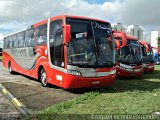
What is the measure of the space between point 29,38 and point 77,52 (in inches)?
228

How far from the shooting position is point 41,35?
14742 mm

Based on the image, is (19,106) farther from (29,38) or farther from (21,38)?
(21,38)

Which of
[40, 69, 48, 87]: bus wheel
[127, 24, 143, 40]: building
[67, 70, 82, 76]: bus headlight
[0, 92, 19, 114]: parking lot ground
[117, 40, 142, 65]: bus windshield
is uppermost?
[127, 24, 143, 40]: building

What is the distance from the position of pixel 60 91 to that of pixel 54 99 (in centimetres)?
196

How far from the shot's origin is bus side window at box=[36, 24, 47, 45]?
46.5 ft

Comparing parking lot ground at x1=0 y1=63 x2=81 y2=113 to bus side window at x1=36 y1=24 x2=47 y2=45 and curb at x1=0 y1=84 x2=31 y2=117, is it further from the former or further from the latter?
bus side window at x1=36 y1=24 x2=47 y2=45

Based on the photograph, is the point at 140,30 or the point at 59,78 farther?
the point at 140,30

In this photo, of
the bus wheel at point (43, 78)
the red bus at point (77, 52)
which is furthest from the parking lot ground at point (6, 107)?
the bus wheel at point (43, 78)

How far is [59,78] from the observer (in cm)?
1245

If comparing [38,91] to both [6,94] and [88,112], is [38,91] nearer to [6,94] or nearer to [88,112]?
[6,94]

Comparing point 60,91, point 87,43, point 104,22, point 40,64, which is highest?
point 104,22

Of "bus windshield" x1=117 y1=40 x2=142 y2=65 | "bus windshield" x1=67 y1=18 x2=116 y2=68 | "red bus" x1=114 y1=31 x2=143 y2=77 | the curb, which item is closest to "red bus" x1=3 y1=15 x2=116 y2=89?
"bus windshield" x1=67 y1=18 x2=116 y2=68

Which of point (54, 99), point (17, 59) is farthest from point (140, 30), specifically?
point (54, 99)

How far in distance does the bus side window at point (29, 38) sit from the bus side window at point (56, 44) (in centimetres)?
309
